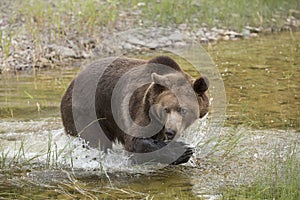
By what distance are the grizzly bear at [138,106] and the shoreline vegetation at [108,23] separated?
433 cm

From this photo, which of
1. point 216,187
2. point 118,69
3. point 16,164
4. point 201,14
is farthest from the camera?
point 201,14

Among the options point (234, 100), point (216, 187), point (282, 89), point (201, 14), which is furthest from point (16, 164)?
point (201, 14)

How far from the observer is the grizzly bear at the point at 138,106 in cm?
515

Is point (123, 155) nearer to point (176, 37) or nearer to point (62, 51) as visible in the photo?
point (62, 51)

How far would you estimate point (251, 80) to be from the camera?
32.1 feet

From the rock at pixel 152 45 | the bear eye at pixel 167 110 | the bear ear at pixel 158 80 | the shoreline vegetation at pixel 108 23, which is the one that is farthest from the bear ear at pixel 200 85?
the rock at pixel 152 45

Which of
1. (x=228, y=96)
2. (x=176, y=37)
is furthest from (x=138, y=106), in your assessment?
(x=176, y=37)

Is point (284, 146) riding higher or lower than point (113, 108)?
lower

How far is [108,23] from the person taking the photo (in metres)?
12.8

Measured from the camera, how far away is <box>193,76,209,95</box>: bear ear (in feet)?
16.9

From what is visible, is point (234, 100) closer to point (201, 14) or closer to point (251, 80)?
point (251, 80)

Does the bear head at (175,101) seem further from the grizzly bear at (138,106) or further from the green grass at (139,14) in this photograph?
the green grass at (139,14)

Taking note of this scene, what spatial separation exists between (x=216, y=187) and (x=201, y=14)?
31.8 feet

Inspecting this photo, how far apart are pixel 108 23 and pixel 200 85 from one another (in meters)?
7.84
